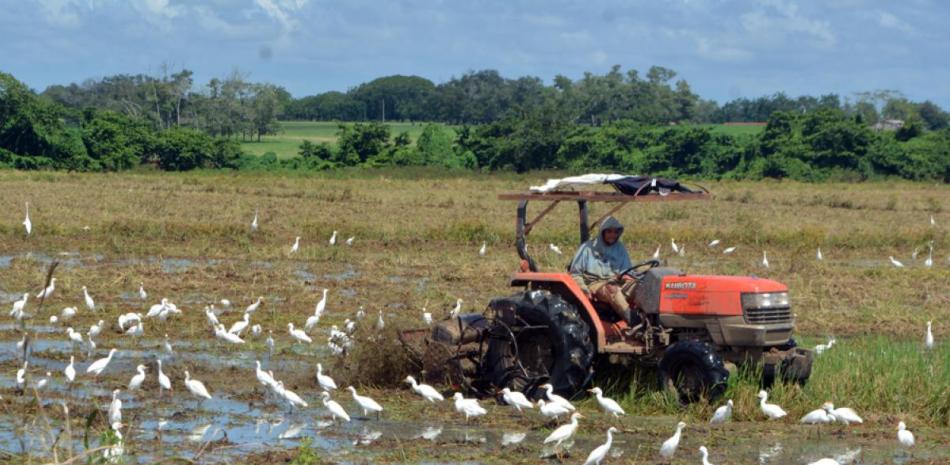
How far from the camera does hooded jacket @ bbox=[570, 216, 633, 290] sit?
442 inches

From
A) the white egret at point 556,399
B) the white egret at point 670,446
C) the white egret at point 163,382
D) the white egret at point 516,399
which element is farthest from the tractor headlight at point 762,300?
the white egret at point 163,382

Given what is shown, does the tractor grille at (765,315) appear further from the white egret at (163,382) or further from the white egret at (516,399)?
the white egret at (163,382)

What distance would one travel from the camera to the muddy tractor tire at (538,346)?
425 inches

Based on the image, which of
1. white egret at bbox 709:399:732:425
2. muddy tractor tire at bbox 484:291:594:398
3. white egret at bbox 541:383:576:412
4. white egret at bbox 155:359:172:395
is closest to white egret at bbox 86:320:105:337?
white egret at bbox 155:359:172:395

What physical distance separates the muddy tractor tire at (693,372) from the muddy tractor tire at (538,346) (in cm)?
71

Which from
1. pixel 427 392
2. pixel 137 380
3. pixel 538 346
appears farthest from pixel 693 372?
pixel 137 380

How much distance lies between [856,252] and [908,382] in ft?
52.4

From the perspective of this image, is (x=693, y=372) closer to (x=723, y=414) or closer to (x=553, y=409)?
(x=723, y=414)

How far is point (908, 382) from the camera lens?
10.8m

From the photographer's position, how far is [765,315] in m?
10.3

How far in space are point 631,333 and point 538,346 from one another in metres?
0.85

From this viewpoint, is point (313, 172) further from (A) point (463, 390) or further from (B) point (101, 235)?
(A) point (463, 390)

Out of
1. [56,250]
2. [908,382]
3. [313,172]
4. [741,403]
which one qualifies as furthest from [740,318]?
[313,172]

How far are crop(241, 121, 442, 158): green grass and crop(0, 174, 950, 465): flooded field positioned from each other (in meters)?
44.6
